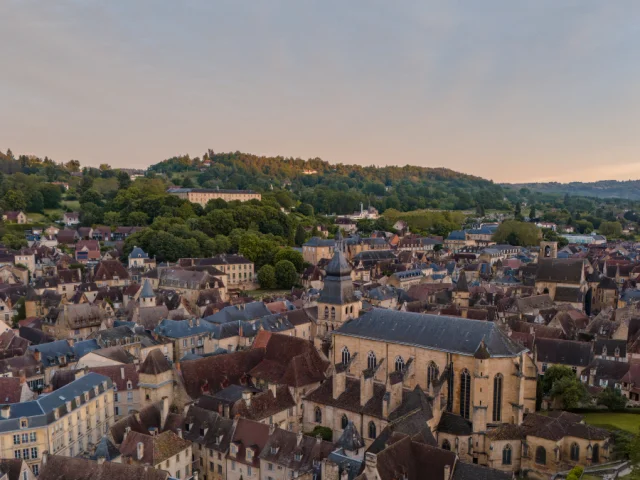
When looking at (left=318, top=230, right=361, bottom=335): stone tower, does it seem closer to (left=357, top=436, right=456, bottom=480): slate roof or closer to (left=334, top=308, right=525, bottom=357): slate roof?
(left=334, top=308, right=525, bottom=357): slate roof

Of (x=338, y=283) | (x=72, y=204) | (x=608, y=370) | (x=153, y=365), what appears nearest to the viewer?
(x=153, y=365)

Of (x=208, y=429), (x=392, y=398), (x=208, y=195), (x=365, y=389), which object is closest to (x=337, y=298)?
(x=365, y=389)

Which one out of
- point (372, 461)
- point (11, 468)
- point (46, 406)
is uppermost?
point (372, 461)

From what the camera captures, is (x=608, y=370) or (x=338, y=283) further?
(x=338, y=283)

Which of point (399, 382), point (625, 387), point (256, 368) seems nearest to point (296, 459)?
point (399, 382)

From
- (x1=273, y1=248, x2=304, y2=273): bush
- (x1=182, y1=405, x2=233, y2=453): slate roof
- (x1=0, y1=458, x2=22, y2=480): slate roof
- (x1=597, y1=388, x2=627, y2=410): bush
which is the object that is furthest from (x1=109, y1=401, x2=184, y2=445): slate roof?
(x1=273, y1=248, x2=304, y2=273): bush

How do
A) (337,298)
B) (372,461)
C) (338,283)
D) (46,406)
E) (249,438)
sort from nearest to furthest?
(372,461) → (249,438) → (46,406) → (337,298) → (338,283)

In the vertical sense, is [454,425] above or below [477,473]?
below

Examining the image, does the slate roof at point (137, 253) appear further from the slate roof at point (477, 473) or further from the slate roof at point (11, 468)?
the slate roof at point (477, 473)

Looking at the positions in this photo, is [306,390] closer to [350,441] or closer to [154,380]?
[154,380]
